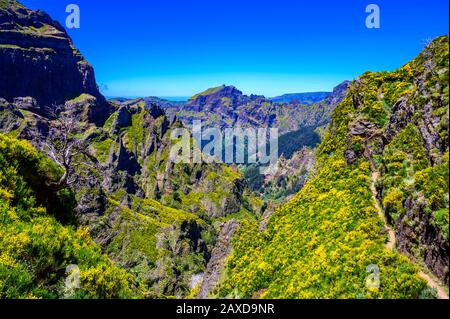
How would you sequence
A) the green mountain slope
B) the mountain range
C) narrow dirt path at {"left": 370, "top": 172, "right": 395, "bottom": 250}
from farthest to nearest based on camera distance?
narrow dirt path at {"left": 370, "top": 172, "right": 395, "bottom": 250}
the green mountain slope
the mountain range

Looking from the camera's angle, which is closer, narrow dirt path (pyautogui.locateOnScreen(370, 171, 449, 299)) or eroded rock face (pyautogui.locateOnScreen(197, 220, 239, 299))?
narrow dirt path (pyautogui.locateOnScreen(370, 171, 449, 299))

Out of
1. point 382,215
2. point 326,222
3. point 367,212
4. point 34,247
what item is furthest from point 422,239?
point 34,247

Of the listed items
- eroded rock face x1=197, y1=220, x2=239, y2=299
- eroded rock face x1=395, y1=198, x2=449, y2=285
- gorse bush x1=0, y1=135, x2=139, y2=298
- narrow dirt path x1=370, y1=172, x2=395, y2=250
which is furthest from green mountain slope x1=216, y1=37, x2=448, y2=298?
gorse bush x1=0, y1=135, x2=139, y2=298

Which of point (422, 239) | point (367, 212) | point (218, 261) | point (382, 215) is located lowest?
point (218, 261)

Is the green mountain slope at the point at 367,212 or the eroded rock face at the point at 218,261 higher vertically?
the green mountain slope at the point at 367,212

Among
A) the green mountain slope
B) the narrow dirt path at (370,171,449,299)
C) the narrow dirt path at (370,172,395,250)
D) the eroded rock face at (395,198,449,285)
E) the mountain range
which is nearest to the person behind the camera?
the narrow dirt path at (370,171,449,299)

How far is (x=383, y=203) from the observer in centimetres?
2525

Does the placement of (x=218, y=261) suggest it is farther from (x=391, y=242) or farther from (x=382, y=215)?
(x=391, y=242)

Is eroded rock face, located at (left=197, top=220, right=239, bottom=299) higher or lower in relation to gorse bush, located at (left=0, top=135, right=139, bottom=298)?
lower

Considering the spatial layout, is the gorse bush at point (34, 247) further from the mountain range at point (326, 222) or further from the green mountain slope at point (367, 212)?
the green mountain slope at point (367, 212)

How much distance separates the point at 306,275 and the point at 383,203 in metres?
7.57

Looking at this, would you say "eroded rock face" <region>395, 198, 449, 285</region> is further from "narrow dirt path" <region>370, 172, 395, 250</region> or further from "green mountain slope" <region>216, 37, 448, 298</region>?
"narrow dirt path" <region>370, 172, 395, 250</region>

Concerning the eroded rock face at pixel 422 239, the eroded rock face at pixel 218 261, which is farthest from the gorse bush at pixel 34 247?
the eroded rock face at pixel 422 239
